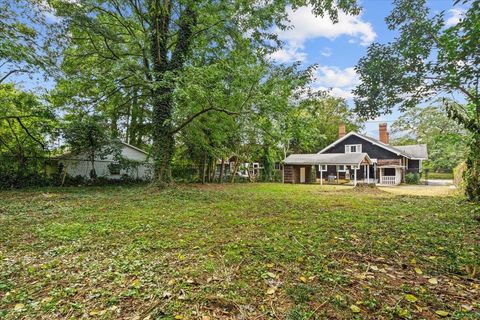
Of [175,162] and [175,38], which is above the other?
[175,38]

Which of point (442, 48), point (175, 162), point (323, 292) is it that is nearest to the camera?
point (323, 292)

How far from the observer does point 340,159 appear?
22.8 m

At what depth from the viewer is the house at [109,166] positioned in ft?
44.0

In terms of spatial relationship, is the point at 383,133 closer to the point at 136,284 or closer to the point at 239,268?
the point at 239,268

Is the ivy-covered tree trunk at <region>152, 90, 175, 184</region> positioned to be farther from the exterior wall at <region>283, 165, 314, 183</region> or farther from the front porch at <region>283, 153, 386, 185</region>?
the exterior wall at <region>283, 165, 314, 183</region>

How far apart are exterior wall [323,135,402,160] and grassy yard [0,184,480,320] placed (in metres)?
21.4

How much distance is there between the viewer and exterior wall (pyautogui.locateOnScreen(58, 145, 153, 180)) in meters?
14.0

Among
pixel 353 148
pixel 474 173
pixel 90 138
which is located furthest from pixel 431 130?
pixel 90 138

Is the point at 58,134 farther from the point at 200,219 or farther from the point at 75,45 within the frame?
the point at 200,219

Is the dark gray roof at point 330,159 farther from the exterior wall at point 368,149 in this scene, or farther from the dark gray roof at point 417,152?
the dark gray roof at point 417,152

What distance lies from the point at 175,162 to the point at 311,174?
14.2 metres

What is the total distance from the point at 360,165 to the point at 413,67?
2073cm

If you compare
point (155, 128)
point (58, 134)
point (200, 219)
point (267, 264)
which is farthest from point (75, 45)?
point (267, 264)

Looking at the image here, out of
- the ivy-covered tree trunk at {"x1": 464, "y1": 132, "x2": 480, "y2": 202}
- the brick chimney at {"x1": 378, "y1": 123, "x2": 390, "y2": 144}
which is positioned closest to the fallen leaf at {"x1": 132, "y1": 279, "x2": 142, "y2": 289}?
the ivy-covered tree trunk at {"x1": 464, "y1": 132, "x2": 480, "y2": 202}
